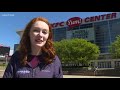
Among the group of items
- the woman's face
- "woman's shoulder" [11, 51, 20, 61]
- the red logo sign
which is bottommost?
"woman's shoulder" [11, 51, 20, 61]

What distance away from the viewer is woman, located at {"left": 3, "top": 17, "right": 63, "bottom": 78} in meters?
4.44

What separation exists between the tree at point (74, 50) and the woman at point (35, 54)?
1.19 ft

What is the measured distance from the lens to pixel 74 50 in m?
6.08

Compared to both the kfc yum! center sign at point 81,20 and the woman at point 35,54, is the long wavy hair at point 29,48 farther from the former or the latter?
the kfc yum! center sign at point 81,20

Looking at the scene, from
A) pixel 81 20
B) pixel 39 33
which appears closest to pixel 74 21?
pixel 81 20

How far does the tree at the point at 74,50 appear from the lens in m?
5.19

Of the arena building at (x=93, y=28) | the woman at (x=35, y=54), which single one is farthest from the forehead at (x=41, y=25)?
the arena building at (x=93, y=28)

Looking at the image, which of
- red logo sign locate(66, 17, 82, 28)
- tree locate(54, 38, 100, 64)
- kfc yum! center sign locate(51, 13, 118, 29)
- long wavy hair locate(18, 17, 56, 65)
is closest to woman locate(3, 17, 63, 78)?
long wavy hair locate(18, 17, 56, 65)

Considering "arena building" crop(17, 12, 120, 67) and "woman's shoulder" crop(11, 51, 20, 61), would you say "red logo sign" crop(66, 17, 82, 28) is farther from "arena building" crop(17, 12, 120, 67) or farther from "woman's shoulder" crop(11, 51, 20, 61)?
"woman's shoulder" crop(11, 51, 20, 61)

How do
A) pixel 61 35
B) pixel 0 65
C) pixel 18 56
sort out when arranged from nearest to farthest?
pixel 18 56
pixel 0 65
pixel 61 35

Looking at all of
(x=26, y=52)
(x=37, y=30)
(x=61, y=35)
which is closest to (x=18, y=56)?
(x=26, y=52)
